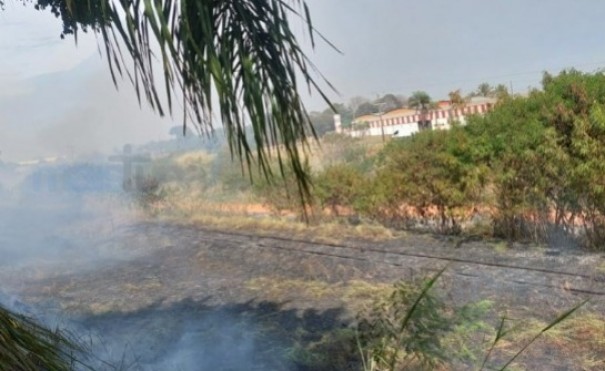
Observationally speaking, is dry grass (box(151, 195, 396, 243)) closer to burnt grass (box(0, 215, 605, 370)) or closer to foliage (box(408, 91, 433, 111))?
burnt grass (box(0, 215, 605, 370))

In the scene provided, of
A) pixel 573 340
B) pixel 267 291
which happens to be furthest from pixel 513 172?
pixel 573 340

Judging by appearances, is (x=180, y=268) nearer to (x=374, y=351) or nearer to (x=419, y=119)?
(x=374, y=351)

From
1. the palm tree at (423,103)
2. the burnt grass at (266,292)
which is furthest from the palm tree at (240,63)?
the palm tree at (423,103)

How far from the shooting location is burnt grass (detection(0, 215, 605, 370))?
17.0 feet

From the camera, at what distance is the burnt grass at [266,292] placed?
519 cm

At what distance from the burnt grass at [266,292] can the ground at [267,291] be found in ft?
0.07

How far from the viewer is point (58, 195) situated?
25.7 meters

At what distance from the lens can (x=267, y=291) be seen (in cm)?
808

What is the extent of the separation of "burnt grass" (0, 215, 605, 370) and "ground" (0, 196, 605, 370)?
2cm

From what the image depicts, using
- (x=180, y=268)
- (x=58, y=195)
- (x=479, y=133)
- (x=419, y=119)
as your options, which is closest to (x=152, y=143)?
(x=58, y=195)

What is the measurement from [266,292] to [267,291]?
0.16ft

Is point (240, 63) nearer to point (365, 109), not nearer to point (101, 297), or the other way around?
point (101, 297)

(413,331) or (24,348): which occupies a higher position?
(24,348)

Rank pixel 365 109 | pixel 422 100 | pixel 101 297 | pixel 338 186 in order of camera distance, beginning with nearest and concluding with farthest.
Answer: pixel 101 297, pixel 338 186, pixel 422 100, pixel 365 109
